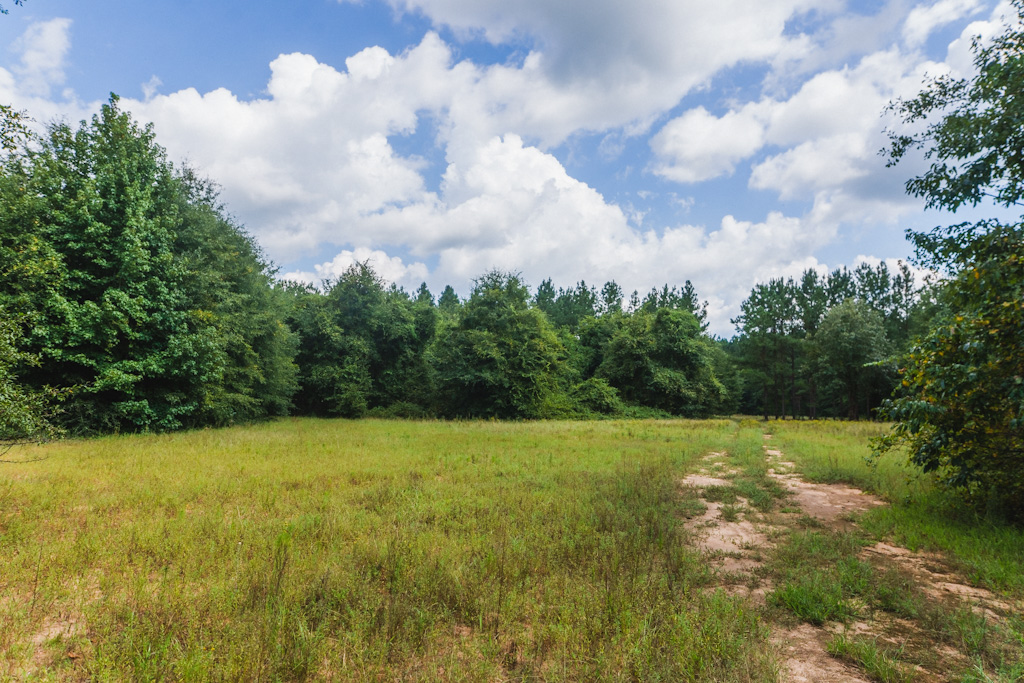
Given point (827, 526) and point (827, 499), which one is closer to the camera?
point (827, 526)

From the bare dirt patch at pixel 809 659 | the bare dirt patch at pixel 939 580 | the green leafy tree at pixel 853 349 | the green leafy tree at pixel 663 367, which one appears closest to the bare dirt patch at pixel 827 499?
the bare dirt patch at pixel 939 580

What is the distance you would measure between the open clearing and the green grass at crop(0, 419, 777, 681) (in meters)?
0.02

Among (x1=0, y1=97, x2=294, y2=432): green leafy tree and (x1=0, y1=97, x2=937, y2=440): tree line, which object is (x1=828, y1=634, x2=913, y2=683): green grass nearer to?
(x1=0, y1=97, x2=937, y2=440): tree line

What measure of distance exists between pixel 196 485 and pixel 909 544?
12052 mm

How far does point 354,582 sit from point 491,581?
1442mm

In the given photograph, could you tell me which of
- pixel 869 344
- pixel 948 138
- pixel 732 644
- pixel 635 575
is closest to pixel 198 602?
pixel 635 575

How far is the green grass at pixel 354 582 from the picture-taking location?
331 cm

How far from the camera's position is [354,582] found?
Result: 453cm

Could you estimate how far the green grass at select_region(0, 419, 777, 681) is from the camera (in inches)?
130

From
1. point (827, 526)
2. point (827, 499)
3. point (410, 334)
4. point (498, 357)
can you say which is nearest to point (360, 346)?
point (410, 334)

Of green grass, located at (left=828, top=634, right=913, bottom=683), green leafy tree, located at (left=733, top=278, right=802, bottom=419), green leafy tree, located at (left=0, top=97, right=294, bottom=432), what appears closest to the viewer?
green grass, located at (left=828, top=634, right=913, bottom=683)

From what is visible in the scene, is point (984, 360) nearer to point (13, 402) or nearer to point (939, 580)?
point (939, 580)

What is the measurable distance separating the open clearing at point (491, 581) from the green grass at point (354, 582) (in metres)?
0.02

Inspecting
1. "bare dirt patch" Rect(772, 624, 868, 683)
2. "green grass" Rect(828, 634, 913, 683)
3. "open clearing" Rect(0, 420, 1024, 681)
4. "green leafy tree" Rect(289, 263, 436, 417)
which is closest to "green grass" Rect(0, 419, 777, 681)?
"open clearing" Rect(0, 420, 1024, 681)
